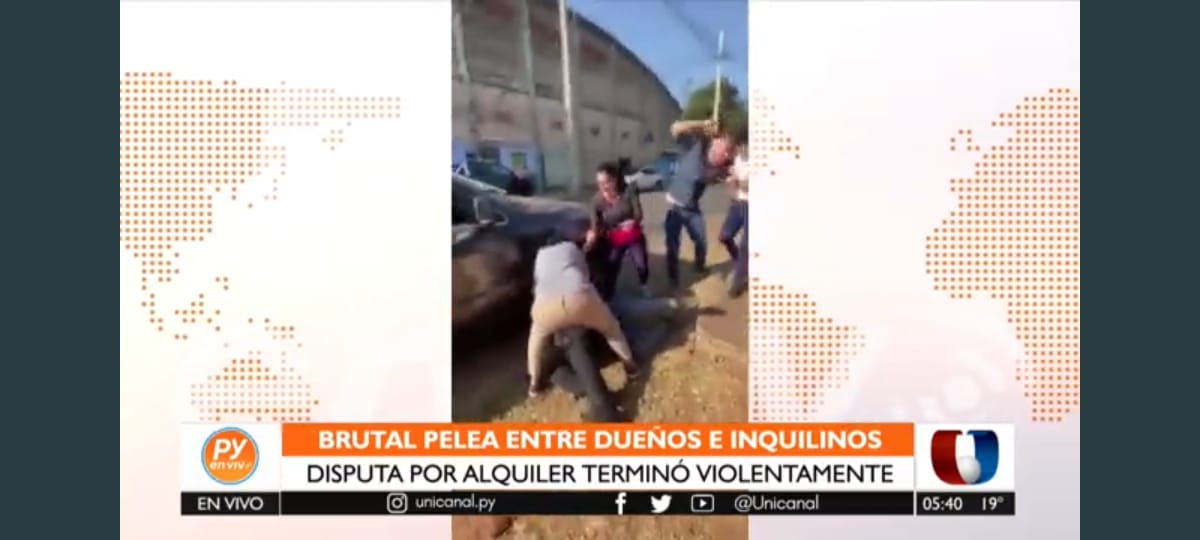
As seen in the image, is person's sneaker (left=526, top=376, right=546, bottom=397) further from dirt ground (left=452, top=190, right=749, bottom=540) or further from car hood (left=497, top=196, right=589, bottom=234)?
car hood (left=497, top=196, right=589, bottom=234)

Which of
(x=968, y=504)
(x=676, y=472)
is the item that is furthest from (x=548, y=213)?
(x=968, y=504)

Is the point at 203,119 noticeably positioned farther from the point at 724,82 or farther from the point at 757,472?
the point at 757,472

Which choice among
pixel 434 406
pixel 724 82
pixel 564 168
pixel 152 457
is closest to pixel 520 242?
pixel 564 168

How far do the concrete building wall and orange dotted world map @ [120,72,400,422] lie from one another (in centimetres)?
25

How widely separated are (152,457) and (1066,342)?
2.58 m

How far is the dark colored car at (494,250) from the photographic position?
326 centimetres

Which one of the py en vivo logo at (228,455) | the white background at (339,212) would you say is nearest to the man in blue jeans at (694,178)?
the white background at (339,212)

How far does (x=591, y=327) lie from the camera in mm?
→ 3295

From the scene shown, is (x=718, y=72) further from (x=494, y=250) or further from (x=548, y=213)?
(x=494, y=250)

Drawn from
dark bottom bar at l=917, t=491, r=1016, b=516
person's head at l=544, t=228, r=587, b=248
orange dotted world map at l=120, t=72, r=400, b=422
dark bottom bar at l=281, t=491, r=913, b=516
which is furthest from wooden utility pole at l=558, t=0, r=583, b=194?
dark bottom bar at l=917, t=491, r=1016, b=516

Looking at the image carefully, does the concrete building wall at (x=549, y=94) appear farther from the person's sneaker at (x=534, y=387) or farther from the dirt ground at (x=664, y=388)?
the person's sneaker at (x=534, y=387)

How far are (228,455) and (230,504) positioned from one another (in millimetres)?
141

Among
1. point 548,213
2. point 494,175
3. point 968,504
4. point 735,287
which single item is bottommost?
point 968,504

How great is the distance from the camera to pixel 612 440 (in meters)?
3.28
